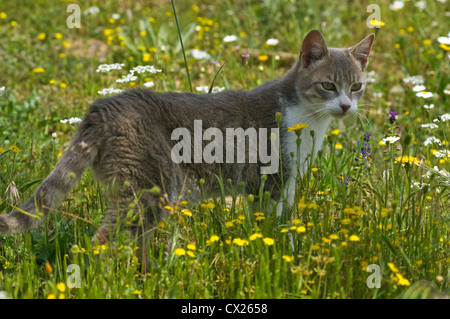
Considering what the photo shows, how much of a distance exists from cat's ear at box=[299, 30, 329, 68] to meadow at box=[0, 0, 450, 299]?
580mm

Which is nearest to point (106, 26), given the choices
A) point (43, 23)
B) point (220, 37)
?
point (43, 23)

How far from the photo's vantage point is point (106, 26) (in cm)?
706

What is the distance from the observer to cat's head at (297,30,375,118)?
3.51 metres

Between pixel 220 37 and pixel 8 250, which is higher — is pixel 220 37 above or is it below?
above

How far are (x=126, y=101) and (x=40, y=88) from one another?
10.1 ft

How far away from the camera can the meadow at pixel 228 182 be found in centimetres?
263

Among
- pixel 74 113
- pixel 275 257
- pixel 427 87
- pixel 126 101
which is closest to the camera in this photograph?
pixel 275 257

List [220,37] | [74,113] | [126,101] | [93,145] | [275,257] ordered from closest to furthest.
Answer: [275,257]
[93,145]
[126,101]
[74,113]
[220,37]

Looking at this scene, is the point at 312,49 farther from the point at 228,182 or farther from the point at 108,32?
the point at 108,32

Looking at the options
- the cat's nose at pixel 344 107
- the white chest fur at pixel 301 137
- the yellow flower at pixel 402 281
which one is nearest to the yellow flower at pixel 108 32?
the white chest fur at pixel 301 137

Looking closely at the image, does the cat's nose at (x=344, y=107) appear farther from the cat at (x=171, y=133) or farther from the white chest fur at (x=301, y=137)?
the white chest fur at (x=301, y=137)

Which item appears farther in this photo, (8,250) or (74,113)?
(74,113)

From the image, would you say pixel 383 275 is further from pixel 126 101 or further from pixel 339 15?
pixel 339 15
